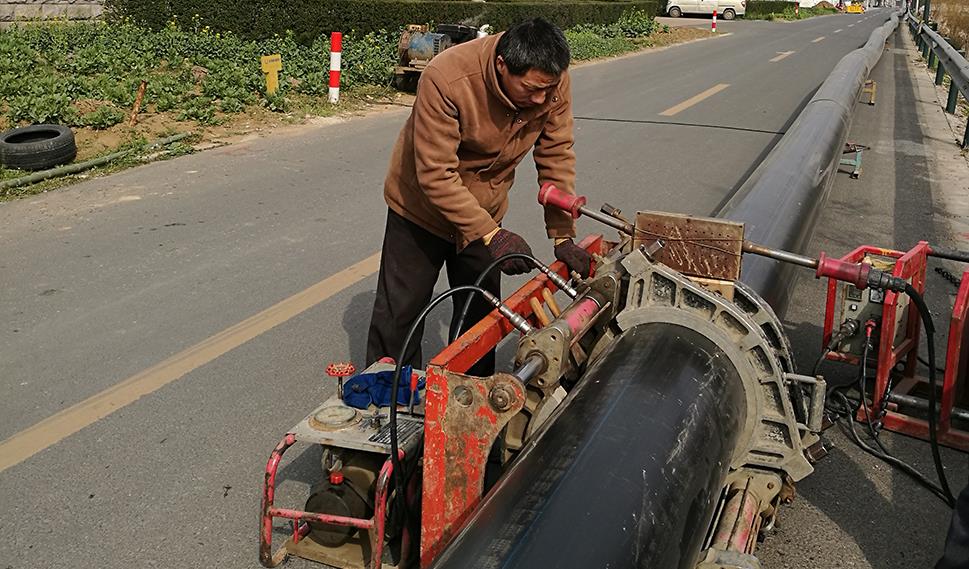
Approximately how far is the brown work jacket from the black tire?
6118mm

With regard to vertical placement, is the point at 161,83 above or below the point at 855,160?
above

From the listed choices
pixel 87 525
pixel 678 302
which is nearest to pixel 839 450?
pixel 678 302

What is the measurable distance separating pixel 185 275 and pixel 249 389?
1.80m

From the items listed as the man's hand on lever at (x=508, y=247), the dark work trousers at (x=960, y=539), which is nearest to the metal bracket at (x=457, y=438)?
the man's hand on lever at (x=508, y=247)

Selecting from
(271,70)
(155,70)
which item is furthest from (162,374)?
(155,70)

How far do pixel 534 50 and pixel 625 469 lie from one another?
1.51 meters

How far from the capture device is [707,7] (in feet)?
146

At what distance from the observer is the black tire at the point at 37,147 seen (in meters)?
8.37

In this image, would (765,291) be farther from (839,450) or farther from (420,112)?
(420,112)

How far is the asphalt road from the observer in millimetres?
3447

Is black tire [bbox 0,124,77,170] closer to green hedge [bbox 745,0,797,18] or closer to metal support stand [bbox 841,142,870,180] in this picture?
metal support stand [bbox 841,142,870,180]

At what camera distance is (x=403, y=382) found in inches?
130

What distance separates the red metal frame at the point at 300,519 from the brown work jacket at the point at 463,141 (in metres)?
0.98

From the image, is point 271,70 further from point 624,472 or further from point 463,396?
point 624,472
